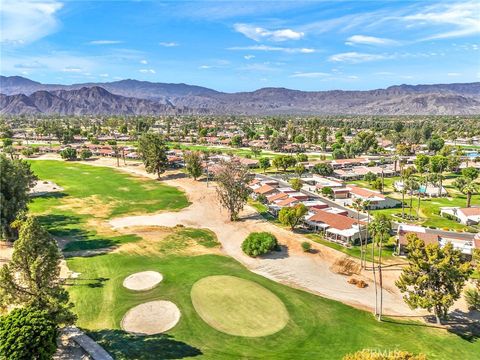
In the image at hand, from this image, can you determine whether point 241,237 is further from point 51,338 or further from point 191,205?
point 51,338

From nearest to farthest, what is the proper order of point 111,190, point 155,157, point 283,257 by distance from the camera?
1. point 283,257
2. point 111,190
3. point 155,157

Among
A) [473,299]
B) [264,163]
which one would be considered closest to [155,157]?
[264,163]

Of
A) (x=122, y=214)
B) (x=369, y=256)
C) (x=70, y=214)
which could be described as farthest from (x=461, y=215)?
(x=70, y=214)

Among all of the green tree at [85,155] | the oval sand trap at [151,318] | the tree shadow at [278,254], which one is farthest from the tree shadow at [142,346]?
the green tree at [85,155]

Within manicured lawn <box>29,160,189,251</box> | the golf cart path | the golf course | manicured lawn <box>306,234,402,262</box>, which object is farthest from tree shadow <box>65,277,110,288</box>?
manicured lawn <box>306,234,402,262</box>

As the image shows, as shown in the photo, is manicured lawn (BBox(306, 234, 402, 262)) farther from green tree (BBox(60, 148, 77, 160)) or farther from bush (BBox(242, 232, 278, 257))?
green tree (BBox(60, 148, 77, 160))

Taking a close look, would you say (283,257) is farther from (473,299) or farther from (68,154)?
(68,154)
